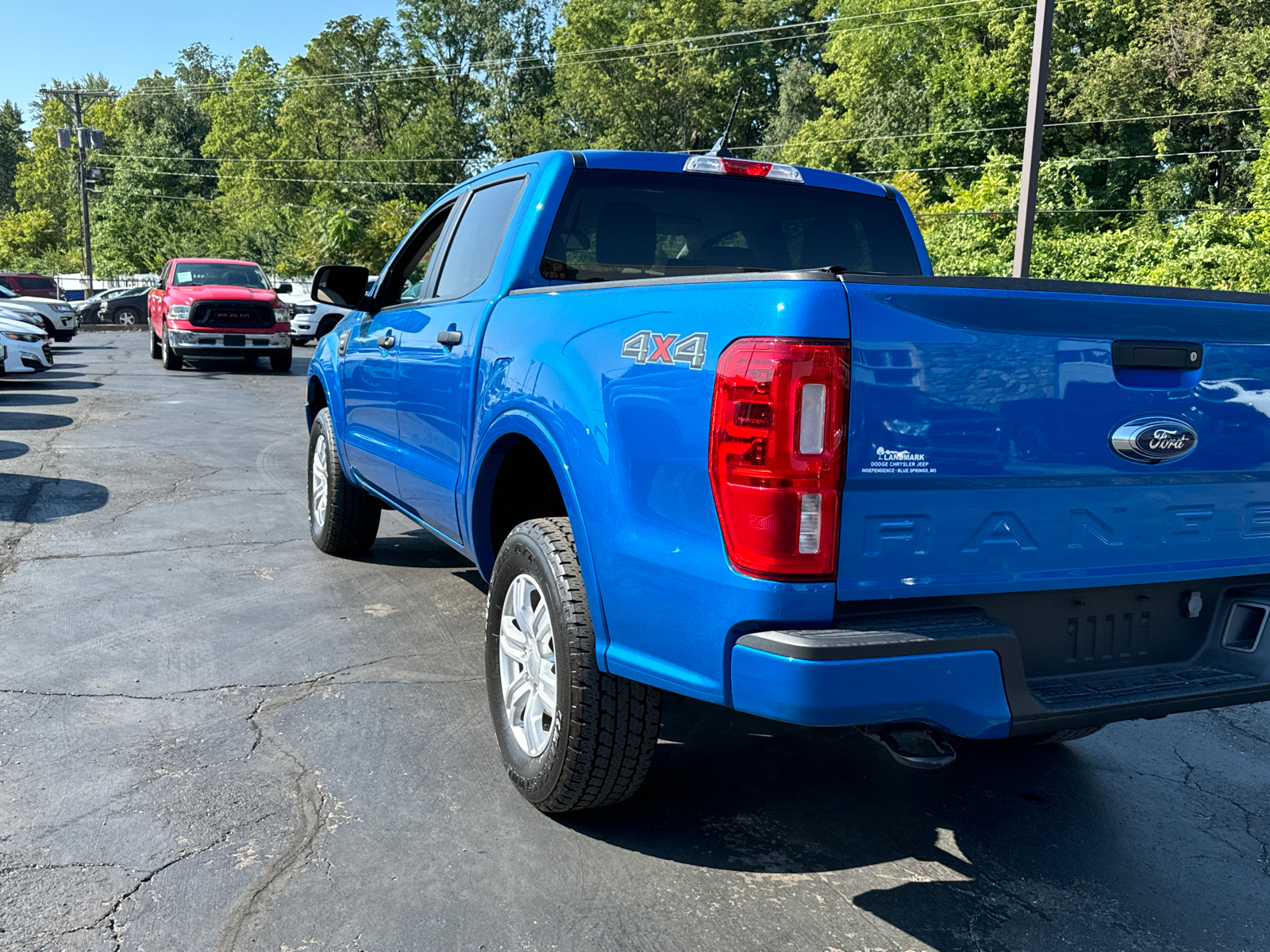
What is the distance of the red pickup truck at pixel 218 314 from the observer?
19.6 metres

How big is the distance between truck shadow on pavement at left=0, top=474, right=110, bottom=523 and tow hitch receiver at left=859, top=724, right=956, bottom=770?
6.70 metres

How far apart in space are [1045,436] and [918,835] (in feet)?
4.60

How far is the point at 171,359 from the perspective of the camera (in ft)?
67.1

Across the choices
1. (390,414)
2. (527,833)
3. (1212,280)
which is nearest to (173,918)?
(527,833)

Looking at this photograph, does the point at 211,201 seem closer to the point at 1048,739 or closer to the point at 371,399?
the point at 371,399

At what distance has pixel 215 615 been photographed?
5344 millimetres

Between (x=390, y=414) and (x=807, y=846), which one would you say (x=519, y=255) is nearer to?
(x=390, y=414)

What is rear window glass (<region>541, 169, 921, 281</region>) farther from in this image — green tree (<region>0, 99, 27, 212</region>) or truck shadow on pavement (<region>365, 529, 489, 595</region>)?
green tree (<region>0, 99, 27, 212</region>)

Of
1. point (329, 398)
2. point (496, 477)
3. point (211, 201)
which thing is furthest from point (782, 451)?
point (211, 201)

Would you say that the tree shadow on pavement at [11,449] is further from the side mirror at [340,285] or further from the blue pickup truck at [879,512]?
the blue pickup truck at [879,512]

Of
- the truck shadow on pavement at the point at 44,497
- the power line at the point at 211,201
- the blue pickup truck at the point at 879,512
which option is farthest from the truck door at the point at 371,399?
the power line at the point at 211,201

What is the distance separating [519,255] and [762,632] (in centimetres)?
209

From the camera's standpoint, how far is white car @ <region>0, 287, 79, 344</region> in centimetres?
2484

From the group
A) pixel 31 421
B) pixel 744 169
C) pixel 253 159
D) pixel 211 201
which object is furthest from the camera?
pixel 211 201
